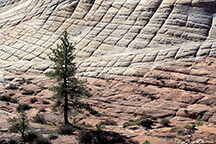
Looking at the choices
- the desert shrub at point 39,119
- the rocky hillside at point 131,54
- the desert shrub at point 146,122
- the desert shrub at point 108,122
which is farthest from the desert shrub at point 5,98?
the desert shrub at point 146,122

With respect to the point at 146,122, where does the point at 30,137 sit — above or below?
above

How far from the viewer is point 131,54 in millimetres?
33906

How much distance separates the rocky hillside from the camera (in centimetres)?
2350

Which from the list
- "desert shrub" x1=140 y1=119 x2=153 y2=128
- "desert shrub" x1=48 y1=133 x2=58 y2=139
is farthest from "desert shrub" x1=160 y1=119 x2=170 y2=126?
"desert shrub" x1=48 y1=133 x2=58 y2=139

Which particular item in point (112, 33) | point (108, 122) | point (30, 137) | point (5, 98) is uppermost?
point (30, 137)

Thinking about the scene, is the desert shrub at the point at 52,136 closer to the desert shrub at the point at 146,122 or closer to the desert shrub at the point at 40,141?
the desert shrub at the point at 40,141

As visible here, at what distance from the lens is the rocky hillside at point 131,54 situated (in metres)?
23.5

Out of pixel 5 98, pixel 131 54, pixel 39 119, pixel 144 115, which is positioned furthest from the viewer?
pixel 131 54

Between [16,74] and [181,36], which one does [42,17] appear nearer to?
[16,74]

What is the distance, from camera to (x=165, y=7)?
130 ft

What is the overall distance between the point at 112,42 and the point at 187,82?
14440 millimetres

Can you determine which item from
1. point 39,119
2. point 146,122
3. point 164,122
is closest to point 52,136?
point 39,119

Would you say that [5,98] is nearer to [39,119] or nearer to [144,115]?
[39,119]

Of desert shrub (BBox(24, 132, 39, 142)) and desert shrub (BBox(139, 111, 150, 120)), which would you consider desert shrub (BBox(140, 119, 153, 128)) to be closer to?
desert shrub (BBox(139, 111, 150, 120))
